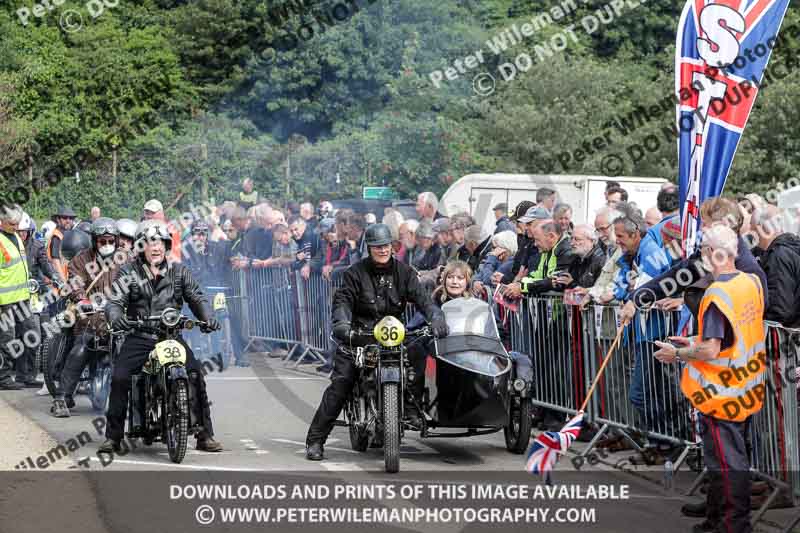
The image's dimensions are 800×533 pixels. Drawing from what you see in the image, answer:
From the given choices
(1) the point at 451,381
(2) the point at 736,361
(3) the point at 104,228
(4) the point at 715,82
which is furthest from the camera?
(3) the point at 104,228

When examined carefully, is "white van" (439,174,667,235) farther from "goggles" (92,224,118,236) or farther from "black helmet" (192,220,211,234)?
"goggles" (92,224,118,236)

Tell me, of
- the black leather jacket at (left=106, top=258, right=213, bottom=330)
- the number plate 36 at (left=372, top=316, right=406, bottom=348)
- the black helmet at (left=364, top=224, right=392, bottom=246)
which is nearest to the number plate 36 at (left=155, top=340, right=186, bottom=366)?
the black leather jacket at (left=106, top=258, right=213, bottom=330)

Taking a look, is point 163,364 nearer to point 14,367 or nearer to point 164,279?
point 164,279

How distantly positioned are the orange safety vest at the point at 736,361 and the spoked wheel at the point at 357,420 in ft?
12.0

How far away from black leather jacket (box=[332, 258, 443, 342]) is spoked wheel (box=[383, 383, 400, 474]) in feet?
2.95

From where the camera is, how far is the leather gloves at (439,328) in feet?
34.3

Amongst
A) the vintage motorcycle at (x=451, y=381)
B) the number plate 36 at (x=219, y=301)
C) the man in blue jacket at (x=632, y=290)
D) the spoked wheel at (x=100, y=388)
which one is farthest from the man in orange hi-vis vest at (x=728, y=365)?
the number plate 36 at (x=219, y=301)

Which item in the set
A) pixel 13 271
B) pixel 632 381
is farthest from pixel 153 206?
pixel 632 381

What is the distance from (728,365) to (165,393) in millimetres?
4982

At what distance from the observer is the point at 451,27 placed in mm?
53000

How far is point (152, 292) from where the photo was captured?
439 inches

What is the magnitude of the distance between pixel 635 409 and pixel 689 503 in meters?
2.16

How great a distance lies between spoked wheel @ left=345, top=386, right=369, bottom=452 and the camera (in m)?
10.6

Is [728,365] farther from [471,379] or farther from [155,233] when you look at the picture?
[155,233]
